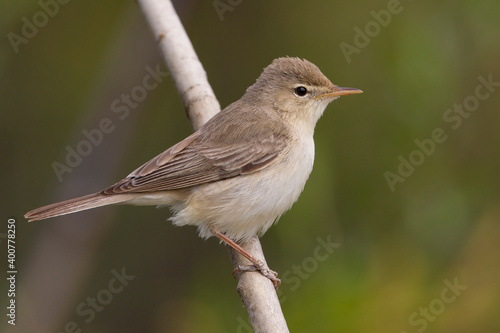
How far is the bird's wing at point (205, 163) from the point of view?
12.5ft

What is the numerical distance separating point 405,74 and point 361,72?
353 mm

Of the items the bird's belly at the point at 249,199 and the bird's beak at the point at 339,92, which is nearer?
the bird's belly at the point at 249,199

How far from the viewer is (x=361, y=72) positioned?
427cm

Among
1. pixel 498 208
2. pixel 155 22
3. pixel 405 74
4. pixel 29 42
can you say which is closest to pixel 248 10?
pixel 155 22

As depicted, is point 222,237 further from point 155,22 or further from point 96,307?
point 96,307
